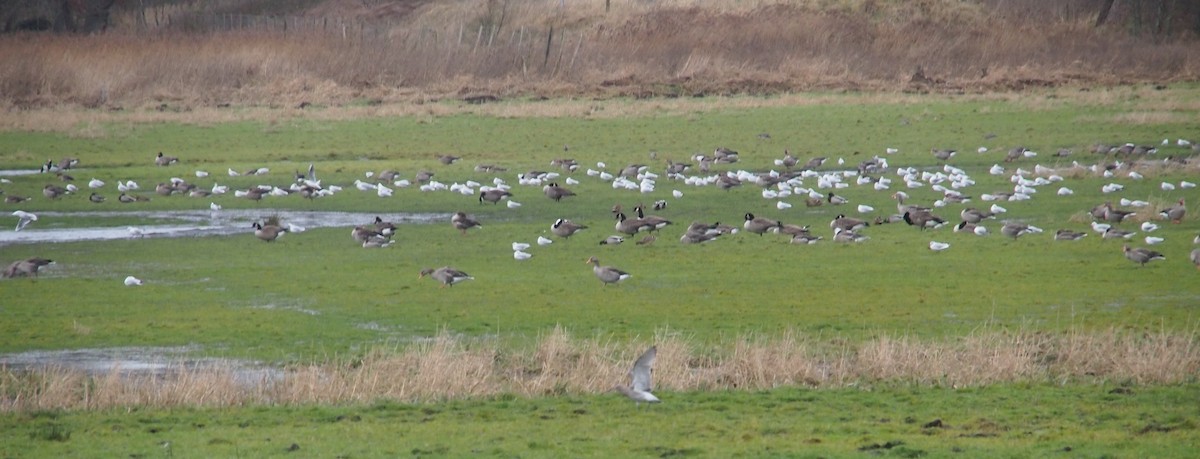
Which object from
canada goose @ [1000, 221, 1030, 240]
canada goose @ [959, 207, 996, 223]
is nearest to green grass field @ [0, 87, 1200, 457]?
canada goose @ [1000, 221, 1030, 240]

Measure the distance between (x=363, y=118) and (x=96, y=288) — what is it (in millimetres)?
25653

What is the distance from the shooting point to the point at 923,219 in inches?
966

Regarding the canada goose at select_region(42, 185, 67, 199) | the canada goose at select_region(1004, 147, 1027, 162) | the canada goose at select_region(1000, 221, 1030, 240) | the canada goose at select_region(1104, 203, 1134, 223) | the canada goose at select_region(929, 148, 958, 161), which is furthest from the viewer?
the canada goose at select_region(929, 148, 958, 161)

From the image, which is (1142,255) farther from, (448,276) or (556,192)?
(556,192)

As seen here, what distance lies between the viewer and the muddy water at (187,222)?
26109 millimetres

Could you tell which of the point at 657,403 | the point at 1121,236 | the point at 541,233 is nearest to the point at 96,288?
the point at 541,233

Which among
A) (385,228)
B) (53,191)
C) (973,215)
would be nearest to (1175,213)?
(973,215)

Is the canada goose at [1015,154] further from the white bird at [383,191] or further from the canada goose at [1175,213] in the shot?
the white bird at [383,191]

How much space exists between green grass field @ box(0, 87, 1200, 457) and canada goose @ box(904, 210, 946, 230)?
36 cm

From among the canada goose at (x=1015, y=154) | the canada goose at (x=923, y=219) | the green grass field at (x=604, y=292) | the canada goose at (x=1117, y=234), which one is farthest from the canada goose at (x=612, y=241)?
the canada goose at (x=1015, y=154)

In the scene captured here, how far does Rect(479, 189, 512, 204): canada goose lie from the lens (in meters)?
29.4

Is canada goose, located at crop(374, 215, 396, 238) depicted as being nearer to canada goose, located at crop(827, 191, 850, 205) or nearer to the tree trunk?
canada goose, located at crop(827, 191, 850, 205)

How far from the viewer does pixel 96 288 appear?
66.3 feet

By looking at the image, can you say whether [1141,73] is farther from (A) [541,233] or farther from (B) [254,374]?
(B) [254,374]
